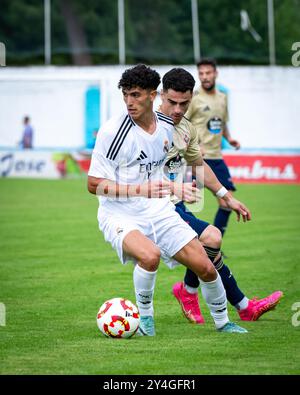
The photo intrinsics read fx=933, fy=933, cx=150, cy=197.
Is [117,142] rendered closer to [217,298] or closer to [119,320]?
[119,320]

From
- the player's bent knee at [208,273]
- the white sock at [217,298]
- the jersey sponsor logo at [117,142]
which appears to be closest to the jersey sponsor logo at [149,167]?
the jersey sponsor logo at [117,142]

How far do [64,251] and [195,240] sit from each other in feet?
20.3

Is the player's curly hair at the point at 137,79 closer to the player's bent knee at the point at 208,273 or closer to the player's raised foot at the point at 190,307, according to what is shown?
the player's bent knee at the point at 208,273

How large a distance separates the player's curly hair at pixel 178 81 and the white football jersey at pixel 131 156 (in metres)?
0.26

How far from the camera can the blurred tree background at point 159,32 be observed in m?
34.1

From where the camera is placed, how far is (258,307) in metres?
8.38

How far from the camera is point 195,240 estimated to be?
7.54 metres

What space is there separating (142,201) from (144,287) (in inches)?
27.8

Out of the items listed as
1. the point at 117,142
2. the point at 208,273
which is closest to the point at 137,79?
the point at 117,142

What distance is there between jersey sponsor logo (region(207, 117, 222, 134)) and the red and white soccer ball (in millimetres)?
6467

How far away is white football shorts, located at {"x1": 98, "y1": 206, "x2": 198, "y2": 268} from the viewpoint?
A: 7480mm
